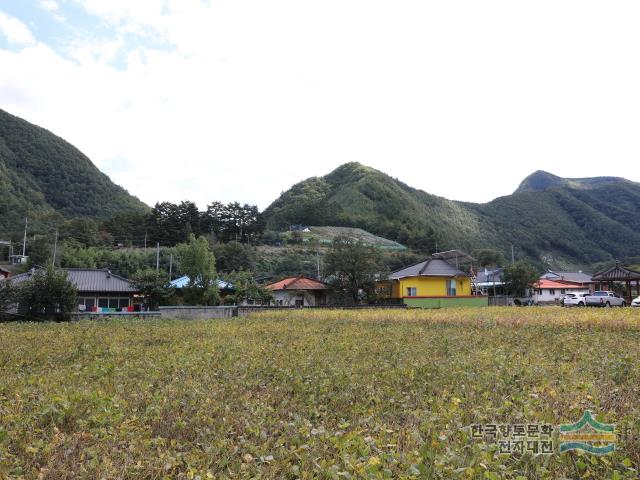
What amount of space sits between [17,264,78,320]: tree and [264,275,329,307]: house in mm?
16574

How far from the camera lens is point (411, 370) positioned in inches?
298

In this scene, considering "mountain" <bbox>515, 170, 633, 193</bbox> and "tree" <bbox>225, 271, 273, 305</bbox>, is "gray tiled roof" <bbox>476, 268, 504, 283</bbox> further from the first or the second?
"mountain" <bbox>515, 170, 633, 193</bbox>

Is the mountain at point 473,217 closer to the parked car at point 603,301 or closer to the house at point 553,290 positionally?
the house at point 553,290

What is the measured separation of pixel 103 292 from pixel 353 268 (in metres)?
19.2

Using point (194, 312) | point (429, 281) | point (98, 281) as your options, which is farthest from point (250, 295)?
point (429, 281)

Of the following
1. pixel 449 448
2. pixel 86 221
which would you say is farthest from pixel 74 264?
pixel 449 448

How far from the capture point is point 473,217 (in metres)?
120

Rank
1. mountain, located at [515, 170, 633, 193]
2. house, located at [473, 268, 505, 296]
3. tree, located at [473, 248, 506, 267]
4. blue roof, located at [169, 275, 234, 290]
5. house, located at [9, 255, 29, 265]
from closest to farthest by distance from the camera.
A: blue roof, located at [169, 275, 234, 290] → house, located at [473, 268, 505, 296] → house, located at [9, 255, 29, 265] → tree, located at [473, 248, 506, 267] → mountain, located at [515, 170, 633, 193]

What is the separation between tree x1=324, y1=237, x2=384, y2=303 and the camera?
3403 cm

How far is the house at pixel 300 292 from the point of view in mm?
38344

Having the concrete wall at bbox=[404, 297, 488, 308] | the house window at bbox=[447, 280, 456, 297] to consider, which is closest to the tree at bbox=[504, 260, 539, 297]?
the house window at bbox=[447, 280, 456, 297]

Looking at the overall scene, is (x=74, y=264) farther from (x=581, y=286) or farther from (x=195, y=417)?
(x=581, y=286)

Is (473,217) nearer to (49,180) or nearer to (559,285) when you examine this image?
(559,285)

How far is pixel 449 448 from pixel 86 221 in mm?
68730
